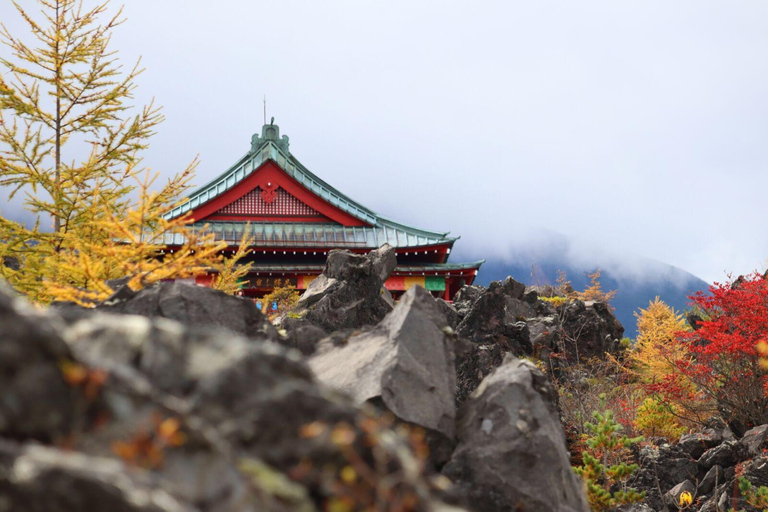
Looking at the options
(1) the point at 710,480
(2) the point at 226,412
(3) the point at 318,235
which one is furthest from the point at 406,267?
(2) the point at 226,412

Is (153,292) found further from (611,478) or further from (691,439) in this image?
(691,439)

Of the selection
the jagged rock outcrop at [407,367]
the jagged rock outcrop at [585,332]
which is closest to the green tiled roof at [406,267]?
the jagged rock outcrop at [585,332]

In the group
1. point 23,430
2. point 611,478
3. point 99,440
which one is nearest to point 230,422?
point 99,440

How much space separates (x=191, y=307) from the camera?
226 inches

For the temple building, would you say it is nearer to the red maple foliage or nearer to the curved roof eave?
the curved roof eave

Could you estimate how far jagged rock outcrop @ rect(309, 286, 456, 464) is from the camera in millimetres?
5164

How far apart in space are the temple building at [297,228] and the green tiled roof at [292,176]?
44 millimetres

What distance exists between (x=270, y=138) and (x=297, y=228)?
6.11 metres

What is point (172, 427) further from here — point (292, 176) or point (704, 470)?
point (292, 176)

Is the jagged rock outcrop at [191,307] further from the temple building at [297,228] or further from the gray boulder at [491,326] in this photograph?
the temple building at [297,228]

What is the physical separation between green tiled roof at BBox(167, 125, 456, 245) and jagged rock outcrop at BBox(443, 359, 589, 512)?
21.7 meters

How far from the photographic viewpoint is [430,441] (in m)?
5.23

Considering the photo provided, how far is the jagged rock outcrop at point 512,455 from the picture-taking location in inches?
200

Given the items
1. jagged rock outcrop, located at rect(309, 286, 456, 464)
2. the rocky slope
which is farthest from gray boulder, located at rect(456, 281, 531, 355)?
the rocky slope
